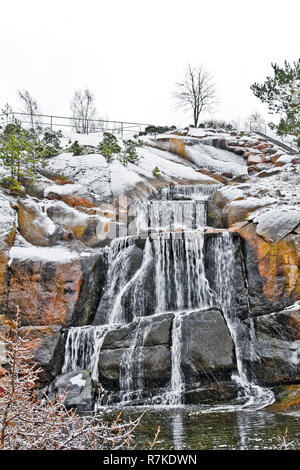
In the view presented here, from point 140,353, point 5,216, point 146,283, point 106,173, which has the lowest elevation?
point 140,353

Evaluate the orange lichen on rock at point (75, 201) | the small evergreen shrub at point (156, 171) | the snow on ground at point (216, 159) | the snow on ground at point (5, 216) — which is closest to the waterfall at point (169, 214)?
the orange lichen on rock at point (75, 201)

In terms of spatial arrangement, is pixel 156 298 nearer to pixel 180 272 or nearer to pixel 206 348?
pixel 180 272

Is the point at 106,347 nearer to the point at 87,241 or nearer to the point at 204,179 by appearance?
the point at 87,241

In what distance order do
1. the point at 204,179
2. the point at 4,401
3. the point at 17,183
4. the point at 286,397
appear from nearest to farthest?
the point at 4,401 < the point at 286,397 < the point at 17,183 < the point at 204,179

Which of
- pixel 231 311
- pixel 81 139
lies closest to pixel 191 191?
pixel 231 311

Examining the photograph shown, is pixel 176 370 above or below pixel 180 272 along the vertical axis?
below

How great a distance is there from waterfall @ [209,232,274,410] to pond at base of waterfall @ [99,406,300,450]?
45.4 inches

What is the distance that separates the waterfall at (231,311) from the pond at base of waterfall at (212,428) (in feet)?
3.79

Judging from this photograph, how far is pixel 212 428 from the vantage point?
5.94 m

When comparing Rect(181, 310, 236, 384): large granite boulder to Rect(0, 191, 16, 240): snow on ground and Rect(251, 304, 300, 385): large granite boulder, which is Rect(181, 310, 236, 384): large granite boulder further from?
Rect(0, 191, 16, 240): snow on ground

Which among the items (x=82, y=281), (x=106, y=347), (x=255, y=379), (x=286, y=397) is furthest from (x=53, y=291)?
(x=286, y=397)

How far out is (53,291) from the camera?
407 inches

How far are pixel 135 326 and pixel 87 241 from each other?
432 cm

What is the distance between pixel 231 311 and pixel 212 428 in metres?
4.47
